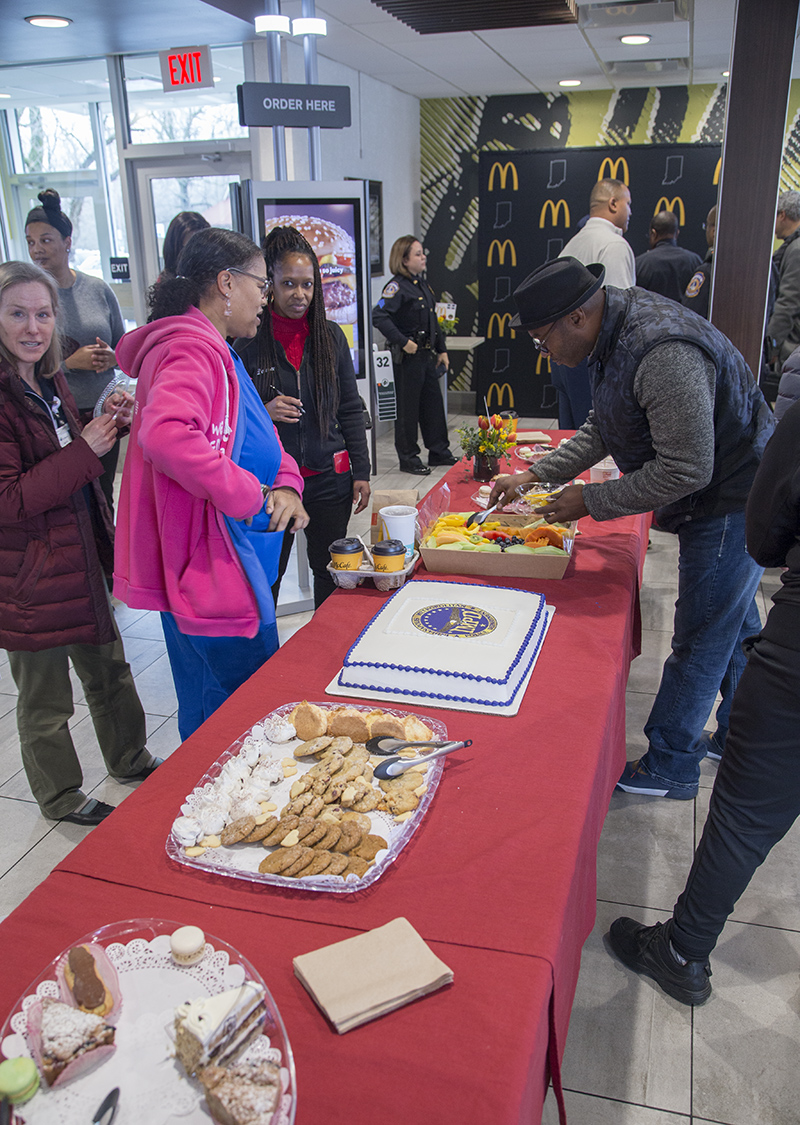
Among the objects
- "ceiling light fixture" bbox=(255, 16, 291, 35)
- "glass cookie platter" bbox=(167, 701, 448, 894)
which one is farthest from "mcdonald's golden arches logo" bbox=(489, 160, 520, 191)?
"glass cookie platter" bbox=(167, 701, 448, 894)

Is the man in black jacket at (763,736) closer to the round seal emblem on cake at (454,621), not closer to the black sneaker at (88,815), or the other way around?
the round seal emblem on cake at (454,621)

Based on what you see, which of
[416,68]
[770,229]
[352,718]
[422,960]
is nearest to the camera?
[422,960]

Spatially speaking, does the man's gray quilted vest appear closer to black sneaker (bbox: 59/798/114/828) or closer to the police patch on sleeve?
black sneaker (bbox: 59/798/114/828)

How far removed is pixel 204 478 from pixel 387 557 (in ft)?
1.91

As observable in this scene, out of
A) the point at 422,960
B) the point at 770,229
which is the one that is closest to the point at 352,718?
the point at 422,960

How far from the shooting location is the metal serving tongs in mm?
2471

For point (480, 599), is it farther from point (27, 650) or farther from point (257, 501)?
point (27, 650)

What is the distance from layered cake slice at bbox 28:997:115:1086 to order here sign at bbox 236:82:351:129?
3524mm

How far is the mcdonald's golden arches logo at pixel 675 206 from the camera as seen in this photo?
299 inches

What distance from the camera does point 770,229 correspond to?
3.33m

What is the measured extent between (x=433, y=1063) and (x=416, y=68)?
7473mm

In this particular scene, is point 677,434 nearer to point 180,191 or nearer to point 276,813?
point 276,813

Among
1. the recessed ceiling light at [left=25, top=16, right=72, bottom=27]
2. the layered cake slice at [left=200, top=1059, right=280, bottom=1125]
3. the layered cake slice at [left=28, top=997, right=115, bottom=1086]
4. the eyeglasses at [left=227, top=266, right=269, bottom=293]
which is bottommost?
the layered cake slice at [left=200, top=1059, right=280, bottom=1125]

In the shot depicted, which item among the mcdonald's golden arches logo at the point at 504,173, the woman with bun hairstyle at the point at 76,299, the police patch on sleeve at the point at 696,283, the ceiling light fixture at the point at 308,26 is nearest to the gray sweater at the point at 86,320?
the woman with bun hairstyle at the point at 76,299
